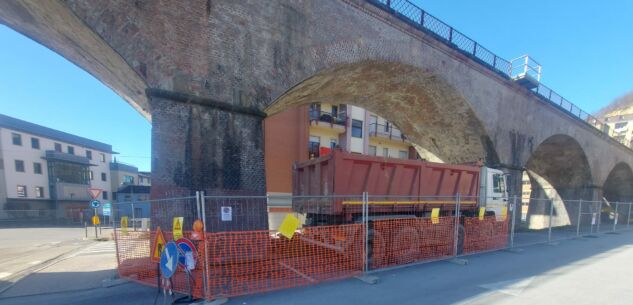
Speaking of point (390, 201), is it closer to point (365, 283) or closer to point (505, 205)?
point (365, 283)

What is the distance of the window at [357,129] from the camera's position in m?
23.0

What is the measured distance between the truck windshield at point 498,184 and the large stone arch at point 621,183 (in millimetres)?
27040

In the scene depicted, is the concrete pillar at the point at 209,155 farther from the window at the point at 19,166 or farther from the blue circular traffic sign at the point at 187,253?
the window at the point at 19,166

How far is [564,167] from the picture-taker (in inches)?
837

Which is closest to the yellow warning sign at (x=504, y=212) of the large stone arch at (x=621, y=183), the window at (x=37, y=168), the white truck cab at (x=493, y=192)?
the white truck cab at (x=493, y=192)

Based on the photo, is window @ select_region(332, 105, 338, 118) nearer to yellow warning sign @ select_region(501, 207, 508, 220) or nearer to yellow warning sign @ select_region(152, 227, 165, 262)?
yellow warning sign @ select_region(501, 207, 508, 220)

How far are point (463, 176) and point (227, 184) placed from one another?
6840mm

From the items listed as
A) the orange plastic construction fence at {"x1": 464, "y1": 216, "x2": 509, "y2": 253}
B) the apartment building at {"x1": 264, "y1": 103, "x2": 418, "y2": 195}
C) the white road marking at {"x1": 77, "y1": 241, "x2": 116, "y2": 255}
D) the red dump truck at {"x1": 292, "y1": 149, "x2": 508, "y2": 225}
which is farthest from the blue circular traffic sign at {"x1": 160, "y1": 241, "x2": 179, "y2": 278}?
the apartment building at {"x1": 264, "y1": 103, "x2": 418, "y2": 195}

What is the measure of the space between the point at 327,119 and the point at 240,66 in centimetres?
1440

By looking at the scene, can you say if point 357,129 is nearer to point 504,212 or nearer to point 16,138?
point 504,212

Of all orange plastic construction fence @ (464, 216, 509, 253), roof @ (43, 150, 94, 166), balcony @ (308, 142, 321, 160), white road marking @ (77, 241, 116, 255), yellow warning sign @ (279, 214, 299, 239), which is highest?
balcony @ (308, 142, 321, 160)

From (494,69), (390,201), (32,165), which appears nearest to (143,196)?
(32,165)

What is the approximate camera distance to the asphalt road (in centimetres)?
434

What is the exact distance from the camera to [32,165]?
102 ft
